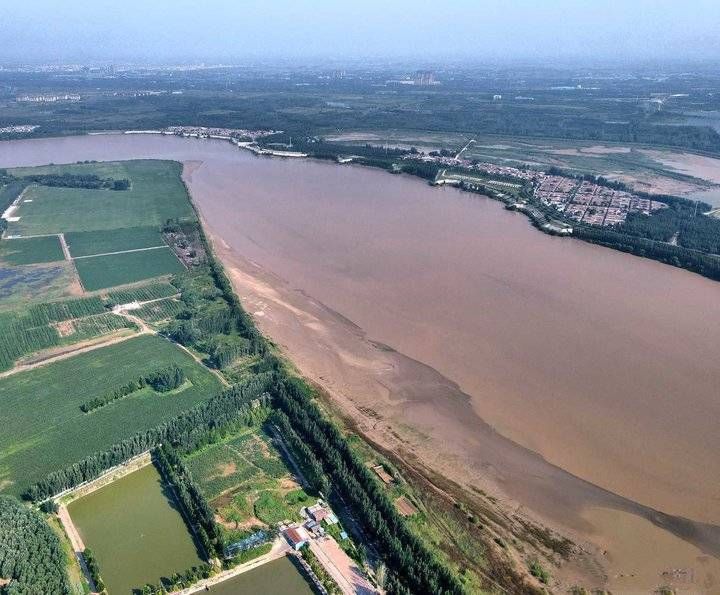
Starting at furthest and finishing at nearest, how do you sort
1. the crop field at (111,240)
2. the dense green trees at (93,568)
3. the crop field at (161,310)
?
the crop field at (111,240) < the crop field at (161,310) < the dense green trees at (93,568)

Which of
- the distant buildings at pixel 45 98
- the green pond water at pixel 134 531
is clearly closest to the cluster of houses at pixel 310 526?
the green pond water at pixel 134 531

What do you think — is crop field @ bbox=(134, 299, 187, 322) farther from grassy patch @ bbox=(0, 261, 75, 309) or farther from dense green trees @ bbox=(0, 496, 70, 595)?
dense green trees @ bbox=(0, 496, 70, 595)

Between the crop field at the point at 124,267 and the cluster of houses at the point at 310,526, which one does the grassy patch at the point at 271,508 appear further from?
the crop field at the point at 124,267

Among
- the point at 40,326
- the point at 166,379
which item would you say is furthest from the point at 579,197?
the point at 40,326

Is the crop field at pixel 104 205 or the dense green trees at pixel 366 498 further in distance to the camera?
the crop field at pixel 104 205

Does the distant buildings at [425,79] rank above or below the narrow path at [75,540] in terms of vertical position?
above

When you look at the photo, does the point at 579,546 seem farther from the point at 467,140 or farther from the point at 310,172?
the point at 467,140

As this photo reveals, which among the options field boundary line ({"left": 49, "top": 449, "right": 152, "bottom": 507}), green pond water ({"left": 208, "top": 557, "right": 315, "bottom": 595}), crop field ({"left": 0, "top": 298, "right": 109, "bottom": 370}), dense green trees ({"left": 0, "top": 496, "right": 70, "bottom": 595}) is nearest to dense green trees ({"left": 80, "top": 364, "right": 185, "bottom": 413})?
field boundary line ({"left": 49, "top": 449, "right": 152, "bottom": 507})
